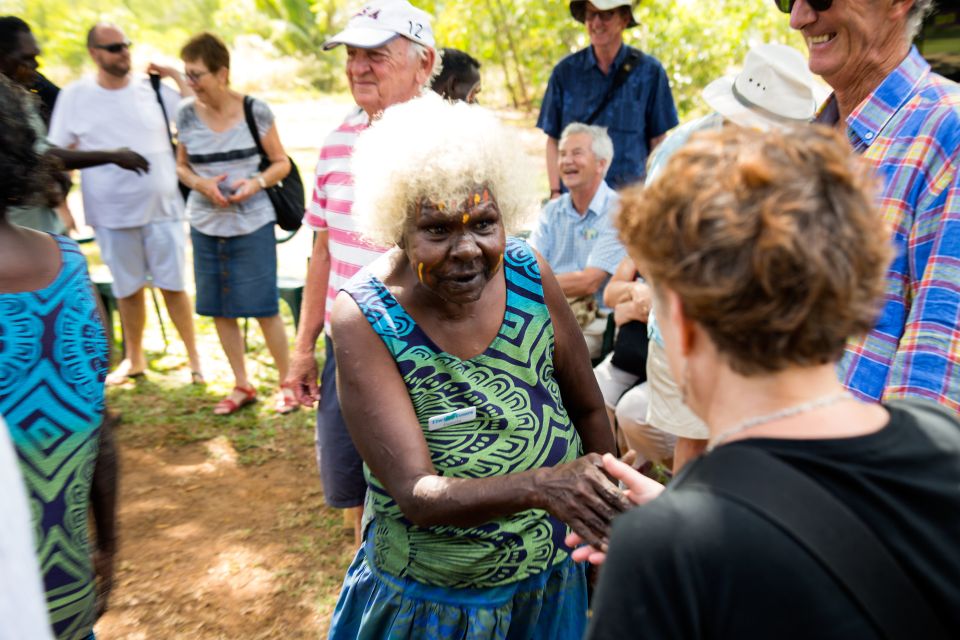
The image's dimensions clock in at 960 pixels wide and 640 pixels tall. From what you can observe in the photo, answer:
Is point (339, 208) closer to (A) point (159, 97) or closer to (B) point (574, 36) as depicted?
(A) point (159, 97)

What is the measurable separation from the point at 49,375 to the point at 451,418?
929 mm

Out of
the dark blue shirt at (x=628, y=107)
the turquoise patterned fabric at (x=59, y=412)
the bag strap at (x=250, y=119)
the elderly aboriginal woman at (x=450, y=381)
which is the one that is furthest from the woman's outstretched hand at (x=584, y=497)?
the dark blue shirt at (x=628, y=107)

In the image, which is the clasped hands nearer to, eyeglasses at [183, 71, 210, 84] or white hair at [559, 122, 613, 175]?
white hair at [559, 122, 613, 175]

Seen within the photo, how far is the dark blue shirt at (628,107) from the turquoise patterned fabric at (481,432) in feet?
12.3

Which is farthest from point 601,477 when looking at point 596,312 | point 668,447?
point 596,312

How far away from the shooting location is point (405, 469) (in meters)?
1.91

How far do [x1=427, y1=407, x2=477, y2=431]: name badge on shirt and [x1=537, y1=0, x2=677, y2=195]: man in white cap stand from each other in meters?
3.93

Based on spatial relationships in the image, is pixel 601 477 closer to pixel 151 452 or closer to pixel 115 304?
pixel 151 452

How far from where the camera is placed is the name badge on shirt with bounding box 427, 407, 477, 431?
198cm

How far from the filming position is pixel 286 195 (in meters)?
5.35

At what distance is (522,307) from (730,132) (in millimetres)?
1049

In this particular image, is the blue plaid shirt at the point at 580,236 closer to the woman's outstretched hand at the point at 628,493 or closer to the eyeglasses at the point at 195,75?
the eyeglasses at the point at 195,75

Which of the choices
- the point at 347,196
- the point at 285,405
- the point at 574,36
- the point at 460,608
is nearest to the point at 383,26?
the point at 347,196

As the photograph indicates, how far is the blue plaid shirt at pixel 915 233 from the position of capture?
6.18 ft
